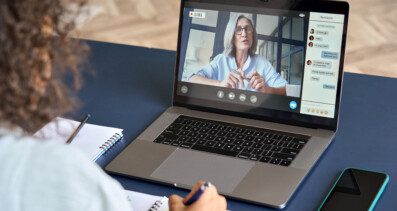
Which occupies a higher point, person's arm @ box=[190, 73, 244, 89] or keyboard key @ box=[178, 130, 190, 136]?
person's arm @ box=[190, 73, 244, 89]

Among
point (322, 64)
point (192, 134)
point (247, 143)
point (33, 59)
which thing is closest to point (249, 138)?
point (247, 143)

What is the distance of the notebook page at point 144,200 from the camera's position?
1.35 meters

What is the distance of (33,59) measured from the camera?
0.93m

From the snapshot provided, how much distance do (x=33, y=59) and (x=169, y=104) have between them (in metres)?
0.84

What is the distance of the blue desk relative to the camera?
1.43 meters

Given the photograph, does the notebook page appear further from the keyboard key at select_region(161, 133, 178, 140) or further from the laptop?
the keyboard key at select_region(161, 133, 178, 140)

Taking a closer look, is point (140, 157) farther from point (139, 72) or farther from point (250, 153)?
point (139, 72)

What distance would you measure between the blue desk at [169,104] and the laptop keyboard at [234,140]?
0.07 meters

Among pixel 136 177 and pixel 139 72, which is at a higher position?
pixel 139 72

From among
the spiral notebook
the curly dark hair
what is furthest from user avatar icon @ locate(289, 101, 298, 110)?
the curly dark hair

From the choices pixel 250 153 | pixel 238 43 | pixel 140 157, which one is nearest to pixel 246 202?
pixel 250 153

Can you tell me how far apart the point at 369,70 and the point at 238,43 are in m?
2.07

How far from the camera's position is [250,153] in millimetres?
1513

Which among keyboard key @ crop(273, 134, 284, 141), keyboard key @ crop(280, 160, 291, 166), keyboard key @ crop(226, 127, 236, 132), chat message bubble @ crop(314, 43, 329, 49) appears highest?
chat message bubble @ crop(314, 43, 329, 49)
